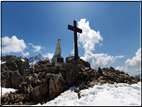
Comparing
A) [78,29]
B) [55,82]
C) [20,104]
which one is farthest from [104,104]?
[78,29]

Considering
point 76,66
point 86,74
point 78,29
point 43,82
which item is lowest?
point 43,82

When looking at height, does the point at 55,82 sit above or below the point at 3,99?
above

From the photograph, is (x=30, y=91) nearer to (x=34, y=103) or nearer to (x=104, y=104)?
(x=34, y=103)

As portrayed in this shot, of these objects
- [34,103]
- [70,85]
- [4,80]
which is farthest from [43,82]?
[4,80]

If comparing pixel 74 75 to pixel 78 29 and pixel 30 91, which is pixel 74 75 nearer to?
pixel 30 91

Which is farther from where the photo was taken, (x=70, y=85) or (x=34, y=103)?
(x=70, y=85)

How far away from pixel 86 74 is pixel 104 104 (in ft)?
22.1

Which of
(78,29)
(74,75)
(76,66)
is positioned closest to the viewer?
(74,75)

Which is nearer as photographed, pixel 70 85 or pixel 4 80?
pixel 70 85

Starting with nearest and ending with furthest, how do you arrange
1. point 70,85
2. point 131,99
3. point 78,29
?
point 131,99 → point 70,85 → point 78,29

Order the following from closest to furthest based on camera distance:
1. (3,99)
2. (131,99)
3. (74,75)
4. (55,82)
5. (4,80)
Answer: (131,99) < (3,99) < (55,82) < (74,75) < (4,80)

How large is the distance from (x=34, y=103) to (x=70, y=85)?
453 cm

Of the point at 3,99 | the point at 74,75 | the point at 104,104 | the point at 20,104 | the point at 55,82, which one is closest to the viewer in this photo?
the point at 104,104

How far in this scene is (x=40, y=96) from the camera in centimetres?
1098
